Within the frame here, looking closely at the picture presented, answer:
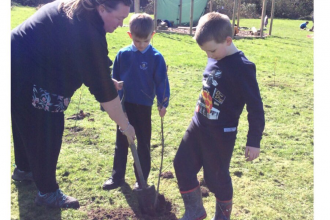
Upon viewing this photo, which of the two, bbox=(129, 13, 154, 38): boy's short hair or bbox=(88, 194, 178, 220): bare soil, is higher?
bbox=(129, 13, 154, 38): boy's short hair

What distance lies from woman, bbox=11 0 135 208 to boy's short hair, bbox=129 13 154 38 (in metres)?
0.32

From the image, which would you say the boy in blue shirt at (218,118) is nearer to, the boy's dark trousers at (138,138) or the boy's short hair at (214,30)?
the boy's short hair at (214,30)

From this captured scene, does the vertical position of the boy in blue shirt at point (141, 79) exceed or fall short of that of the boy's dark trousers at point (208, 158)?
it exceeds it

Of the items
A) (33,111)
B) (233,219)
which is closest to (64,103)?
(33,111)

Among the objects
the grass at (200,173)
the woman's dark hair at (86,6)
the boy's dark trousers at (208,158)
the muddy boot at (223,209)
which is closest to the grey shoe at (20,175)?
the grass at (200,173)

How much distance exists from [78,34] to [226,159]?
1402mm

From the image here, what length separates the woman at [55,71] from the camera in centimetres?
231

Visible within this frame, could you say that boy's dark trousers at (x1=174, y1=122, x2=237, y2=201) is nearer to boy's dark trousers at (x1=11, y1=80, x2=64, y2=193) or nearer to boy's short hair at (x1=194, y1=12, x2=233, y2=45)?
boy's short hair at (x1=194, y1=12, x2=233, y2=45)

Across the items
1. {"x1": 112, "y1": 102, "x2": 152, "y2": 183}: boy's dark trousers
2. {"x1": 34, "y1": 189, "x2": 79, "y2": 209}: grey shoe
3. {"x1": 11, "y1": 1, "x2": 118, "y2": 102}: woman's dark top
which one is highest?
{"x1": 11, "y1": 1, "x2": 118, "y2": 102}: woman's dark top

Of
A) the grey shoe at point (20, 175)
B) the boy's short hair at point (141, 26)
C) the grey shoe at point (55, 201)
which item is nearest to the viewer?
the boy's short hair at point (141, 26)

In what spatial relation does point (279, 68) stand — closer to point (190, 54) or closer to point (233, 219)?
point (190, 54)

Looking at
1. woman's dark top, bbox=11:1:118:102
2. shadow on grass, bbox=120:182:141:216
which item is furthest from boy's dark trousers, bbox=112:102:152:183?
woman's dark top, bbox=11:1:118:102

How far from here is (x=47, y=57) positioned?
2.49m

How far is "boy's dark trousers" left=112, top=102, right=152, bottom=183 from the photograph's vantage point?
3002mm
